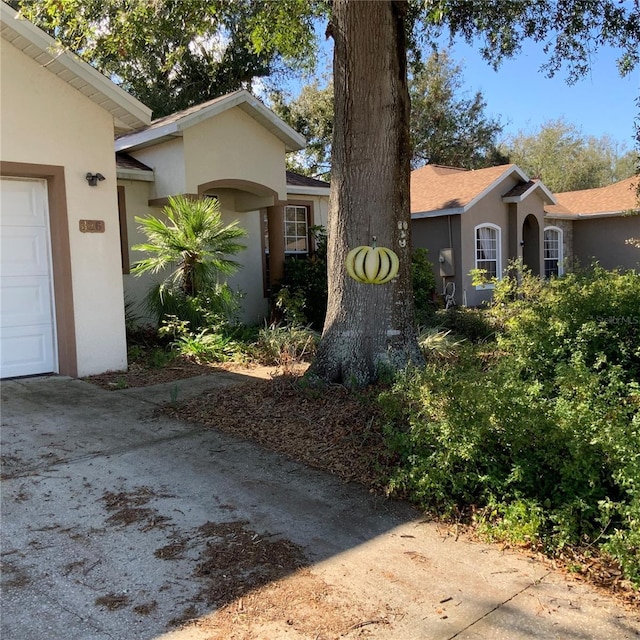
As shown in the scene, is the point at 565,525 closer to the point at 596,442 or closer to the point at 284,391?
the point at 596,442

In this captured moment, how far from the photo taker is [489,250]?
61.1ft

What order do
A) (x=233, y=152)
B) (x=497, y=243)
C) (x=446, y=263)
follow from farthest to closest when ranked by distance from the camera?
(x=497, y=243) → (x=446, y=263) → (x=233, y=152)

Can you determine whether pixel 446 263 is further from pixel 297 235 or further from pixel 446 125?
pixel 446 125

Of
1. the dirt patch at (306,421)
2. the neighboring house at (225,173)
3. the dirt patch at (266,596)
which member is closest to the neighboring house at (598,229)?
the neighboring house at (225,173)

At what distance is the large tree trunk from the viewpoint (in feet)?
20.7

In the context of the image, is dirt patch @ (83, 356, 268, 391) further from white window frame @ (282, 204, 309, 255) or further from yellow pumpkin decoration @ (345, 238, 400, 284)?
white window frame @ (282, 204, 309, 255)

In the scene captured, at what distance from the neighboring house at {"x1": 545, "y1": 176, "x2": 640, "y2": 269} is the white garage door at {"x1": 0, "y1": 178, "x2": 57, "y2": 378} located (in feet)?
58.6

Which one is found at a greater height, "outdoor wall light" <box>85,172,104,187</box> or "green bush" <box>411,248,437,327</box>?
"outdoor wall light" <box>85,172,104,187</box>

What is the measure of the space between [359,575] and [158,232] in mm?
7458

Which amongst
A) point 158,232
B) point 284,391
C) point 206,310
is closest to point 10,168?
point 158,232

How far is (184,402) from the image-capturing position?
6.81 metres

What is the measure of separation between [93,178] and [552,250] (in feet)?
59.2

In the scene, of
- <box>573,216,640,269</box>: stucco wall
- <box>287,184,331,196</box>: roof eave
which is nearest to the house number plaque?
<box>287,184,331,196</box>: roof eave

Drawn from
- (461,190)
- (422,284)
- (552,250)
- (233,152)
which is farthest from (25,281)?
(552,250)
